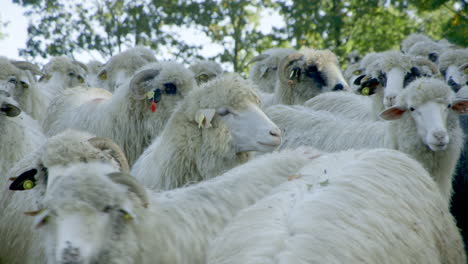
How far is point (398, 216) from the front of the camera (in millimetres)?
2773

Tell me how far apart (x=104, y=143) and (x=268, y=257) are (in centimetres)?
195

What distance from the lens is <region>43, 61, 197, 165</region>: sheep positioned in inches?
231

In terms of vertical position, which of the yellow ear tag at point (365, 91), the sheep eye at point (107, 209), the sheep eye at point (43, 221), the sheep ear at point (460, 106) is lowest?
the sheep eye at point (43, 221)

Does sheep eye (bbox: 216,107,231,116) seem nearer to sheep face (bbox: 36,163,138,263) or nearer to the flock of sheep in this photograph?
the flock of sheep

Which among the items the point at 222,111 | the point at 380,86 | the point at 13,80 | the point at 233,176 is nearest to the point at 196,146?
the point at 222,111

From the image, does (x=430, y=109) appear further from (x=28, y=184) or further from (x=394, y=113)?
(x=28, y=184)

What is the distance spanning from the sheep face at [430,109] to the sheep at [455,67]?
2.89 m

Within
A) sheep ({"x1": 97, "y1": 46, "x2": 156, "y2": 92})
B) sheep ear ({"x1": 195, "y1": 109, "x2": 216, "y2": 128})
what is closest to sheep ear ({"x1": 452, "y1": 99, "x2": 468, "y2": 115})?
sheep ear ({"x1": 195, "y1": 109, "x2": 216, "y2": 128})

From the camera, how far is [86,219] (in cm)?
255

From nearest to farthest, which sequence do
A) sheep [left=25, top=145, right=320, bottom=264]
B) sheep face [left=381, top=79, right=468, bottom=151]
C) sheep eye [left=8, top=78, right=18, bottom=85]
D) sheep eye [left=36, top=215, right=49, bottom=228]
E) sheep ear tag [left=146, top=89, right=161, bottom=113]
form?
sheep [left=25, top=145, right=320, bottom=264] → sheep eye [left=36, top=215, right=49, bottom=228] → sheep face [left=381, top=79, right=468, bottom=151] → sheep ear tag [left=146, top=89, right=161, bottom=113] → sheep eye [left=8, top=78, right=18, bottom=85]

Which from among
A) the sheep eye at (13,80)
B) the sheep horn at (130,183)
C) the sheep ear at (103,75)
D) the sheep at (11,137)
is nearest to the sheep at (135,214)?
the sheep horn at (130,183)

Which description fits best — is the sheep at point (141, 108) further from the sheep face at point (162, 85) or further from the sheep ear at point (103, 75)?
the sheep ear at point (103, 75)

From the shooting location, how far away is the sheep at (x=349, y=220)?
2.31 meters

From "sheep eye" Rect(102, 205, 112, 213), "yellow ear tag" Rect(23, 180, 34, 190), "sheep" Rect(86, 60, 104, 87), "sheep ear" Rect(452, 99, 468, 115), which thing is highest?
"sheep ear" Rect(452, 99, 468, 115)
